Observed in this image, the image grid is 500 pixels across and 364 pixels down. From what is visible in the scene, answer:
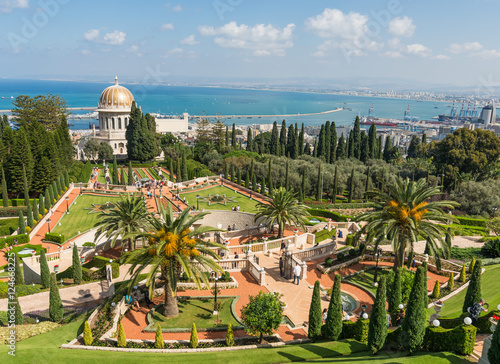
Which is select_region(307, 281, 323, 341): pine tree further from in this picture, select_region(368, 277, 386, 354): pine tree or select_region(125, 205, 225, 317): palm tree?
select_region(125, 205, 225, 317): palm tree

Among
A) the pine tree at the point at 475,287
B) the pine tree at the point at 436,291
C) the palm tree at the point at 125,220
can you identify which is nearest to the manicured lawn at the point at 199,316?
the palm tree at the point at 125,220

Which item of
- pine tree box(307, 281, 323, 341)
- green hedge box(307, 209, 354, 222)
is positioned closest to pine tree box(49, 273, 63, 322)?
pine tree box(307, 281, 323, 341)

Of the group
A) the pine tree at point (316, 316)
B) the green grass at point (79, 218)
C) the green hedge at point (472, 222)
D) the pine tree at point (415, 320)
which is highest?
the pine tree at point (415, 320)

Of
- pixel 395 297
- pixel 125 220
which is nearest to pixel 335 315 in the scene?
pixel 395 297

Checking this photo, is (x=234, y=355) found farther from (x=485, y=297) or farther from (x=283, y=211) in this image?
(x=283, y=211)

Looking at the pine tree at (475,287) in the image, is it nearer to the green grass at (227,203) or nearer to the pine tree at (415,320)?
the pine tree at (415,320)

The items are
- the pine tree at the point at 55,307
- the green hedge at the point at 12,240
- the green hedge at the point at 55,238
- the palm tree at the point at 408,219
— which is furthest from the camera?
the green hedge at the point at 55,238
